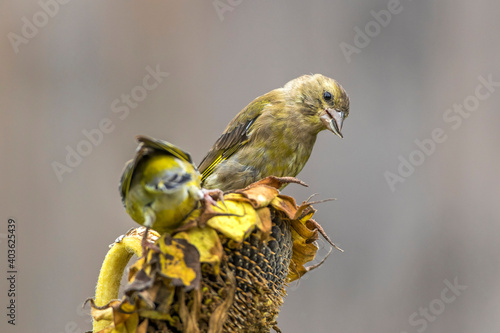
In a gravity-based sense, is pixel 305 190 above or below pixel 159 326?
above

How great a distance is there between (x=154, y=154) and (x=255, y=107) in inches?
57.8

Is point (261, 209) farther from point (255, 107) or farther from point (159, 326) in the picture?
point (255, 107)

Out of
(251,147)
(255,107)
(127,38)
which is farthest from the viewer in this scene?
(127,38)

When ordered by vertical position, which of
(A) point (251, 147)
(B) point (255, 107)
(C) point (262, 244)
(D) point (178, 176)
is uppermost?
(B) point (255, 107)

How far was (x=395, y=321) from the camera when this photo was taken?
349cm

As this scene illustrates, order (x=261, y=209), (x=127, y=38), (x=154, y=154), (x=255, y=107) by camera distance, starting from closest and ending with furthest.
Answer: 1. (x=154, y=154)
2. (x=261, y=209)
3. (x=255, y=107)
4. (x=127, y=38)

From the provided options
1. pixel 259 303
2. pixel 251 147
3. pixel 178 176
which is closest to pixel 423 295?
pixel 251 147

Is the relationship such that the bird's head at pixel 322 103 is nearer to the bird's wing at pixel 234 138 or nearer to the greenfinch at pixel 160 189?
the bird's wing at pixel 234 138
